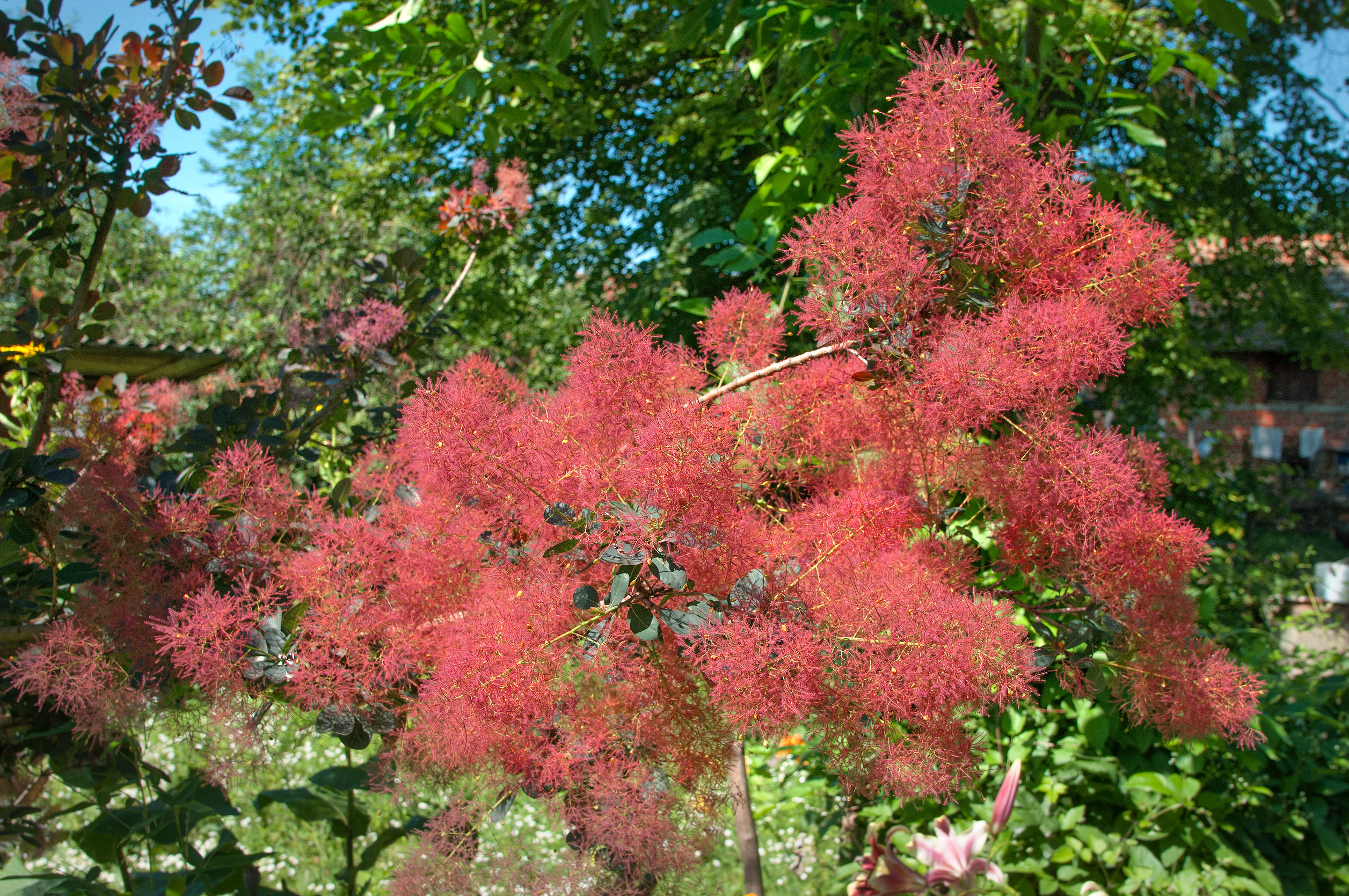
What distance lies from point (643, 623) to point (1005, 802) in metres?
1.27

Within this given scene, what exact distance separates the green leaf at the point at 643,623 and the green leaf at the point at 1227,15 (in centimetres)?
187

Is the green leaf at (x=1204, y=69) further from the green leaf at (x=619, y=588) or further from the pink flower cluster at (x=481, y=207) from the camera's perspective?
the green leaf at (x=619, y=588)

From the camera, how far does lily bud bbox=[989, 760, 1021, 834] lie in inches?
67.6

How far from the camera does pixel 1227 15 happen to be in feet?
6.01

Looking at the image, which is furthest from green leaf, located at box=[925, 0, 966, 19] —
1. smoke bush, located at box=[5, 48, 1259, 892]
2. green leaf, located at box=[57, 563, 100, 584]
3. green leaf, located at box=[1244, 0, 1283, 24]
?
green leaf, located at box=[57, 563, 100, 584]

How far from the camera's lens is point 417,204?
5992mm

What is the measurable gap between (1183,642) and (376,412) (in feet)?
5.31

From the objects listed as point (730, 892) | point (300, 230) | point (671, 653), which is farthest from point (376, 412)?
point (300, 230)

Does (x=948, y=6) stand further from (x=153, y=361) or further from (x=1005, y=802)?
(x=153, y=361)

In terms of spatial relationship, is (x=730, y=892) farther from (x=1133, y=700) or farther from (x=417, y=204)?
(x=417, y=204)

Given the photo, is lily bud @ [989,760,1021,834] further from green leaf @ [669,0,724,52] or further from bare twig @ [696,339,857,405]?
green leaf @ [669,0,724,52]

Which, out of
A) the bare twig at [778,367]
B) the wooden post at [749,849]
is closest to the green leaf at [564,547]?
the bare twig at [778,367]

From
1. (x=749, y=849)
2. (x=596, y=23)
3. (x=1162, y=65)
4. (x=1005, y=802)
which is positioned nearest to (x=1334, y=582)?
(x=1162, y=65)

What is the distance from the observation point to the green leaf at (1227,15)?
1.82m
